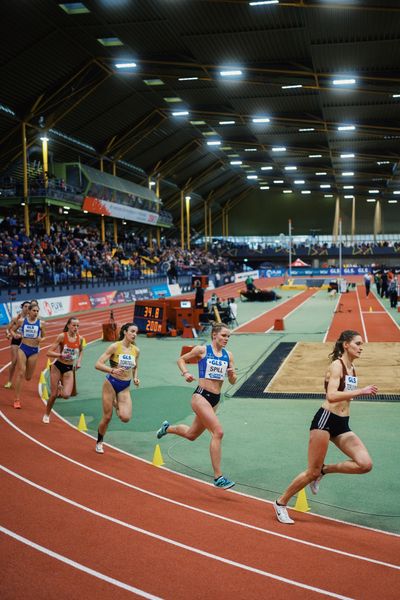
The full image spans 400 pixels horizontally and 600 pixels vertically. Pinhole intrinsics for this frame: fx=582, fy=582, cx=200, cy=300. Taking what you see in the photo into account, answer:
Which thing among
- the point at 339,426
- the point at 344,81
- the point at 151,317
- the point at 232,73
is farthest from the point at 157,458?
the point at 344,81

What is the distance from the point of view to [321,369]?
1505 cm

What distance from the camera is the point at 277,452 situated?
8.88m

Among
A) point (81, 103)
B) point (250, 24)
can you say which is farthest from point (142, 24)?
point (81, 103)

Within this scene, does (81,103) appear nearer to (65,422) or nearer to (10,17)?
(10,17)

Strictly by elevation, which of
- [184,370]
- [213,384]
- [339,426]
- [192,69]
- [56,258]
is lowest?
[339,426]

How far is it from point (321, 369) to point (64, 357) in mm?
7327

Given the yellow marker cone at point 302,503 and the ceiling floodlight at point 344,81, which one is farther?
the ceiling floodlight at point 344,81

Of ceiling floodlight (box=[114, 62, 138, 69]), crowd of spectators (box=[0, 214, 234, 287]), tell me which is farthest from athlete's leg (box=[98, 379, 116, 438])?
ceiling floodlight (box=[114, 62, 138, 69])

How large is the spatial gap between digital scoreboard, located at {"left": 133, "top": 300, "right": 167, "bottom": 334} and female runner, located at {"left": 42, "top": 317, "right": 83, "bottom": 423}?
11924 millimetres

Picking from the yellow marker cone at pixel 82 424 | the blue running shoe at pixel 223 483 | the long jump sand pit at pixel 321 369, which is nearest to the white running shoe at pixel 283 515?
the blue running shoe at pixel 223 483

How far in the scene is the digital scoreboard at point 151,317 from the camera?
74.3ft

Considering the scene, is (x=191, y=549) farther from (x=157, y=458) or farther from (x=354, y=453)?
(x=157, y=458)

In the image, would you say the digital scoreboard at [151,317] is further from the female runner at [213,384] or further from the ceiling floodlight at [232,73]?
the ceiling floodlight at [232,73]

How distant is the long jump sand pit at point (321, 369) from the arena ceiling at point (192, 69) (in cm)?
1454
